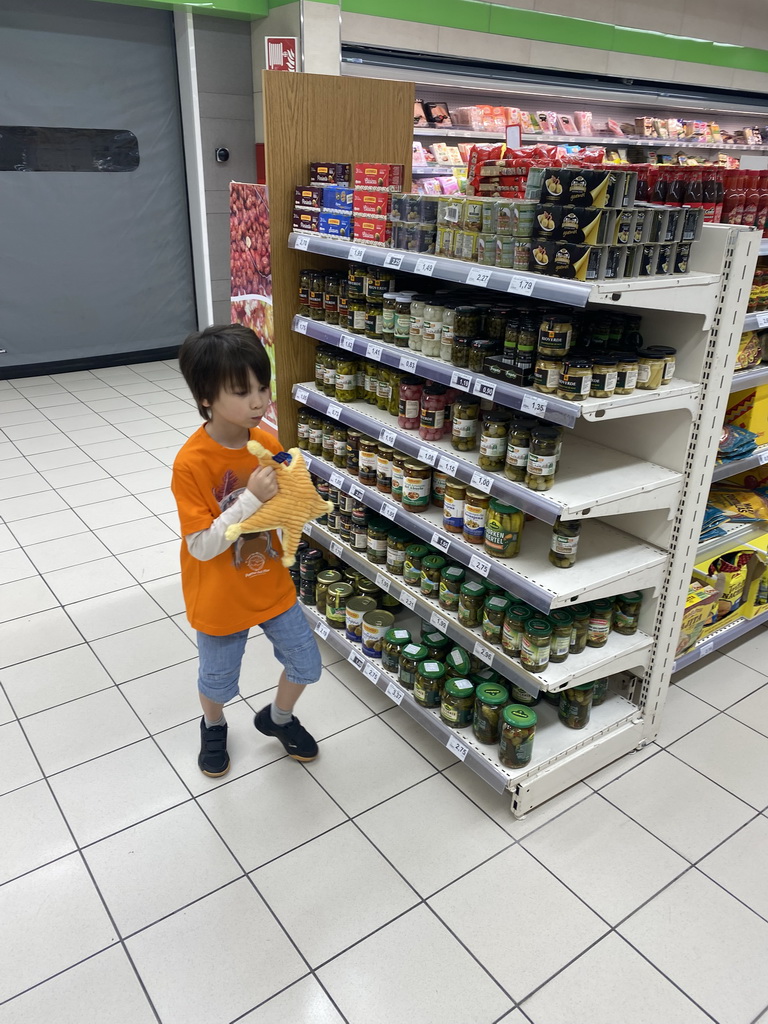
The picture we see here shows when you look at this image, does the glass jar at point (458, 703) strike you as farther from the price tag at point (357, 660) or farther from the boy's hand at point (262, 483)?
the boy's hand at point (262, 483)

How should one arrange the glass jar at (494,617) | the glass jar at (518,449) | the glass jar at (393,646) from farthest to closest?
the glass jar at (393,646)
the glass jar at (494,617)
the glass jar at (518,449)

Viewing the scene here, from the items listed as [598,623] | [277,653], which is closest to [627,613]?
[598,623]

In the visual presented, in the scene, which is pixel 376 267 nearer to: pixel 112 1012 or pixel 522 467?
pixel 522 467

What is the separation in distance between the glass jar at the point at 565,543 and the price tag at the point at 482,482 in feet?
0.70

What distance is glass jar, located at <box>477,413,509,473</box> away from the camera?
2.10 meters

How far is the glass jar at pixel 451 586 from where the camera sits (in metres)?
2.42

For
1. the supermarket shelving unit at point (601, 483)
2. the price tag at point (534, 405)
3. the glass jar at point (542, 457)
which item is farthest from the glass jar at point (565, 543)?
the price tag at point (534, 405)

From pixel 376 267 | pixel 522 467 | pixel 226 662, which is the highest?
pixel 376 267

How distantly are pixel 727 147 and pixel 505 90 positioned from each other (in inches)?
111

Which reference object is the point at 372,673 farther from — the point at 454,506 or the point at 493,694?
the point at 454,506

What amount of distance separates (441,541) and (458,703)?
1.69 feet

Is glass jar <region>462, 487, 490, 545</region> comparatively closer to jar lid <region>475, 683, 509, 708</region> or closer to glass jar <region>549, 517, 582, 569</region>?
glass jar <region>549, 517, 582, 569</region>

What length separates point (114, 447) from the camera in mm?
5066

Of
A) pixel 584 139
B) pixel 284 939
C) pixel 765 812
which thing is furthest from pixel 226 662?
pixel 584 139
